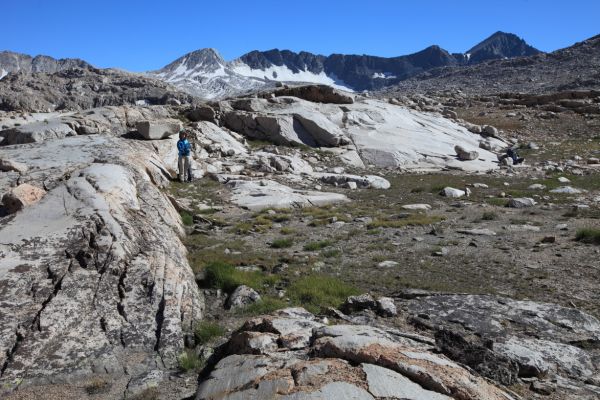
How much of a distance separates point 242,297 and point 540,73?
129 meters

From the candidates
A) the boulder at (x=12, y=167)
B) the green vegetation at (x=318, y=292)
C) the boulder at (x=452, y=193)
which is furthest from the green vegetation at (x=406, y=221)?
the boulder at (x=12, y=167)

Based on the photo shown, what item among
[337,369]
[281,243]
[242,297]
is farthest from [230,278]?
[337,369]

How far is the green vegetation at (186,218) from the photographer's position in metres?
14.8

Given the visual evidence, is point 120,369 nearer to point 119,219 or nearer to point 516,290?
point 119,219

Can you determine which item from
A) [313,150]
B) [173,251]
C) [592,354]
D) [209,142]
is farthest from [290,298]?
[313,150]

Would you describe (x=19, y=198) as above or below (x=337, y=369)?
above

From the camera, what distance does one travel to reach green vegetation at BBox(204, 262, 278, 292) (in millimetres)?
9680

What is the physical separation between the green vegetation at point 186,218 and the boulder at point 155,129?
918cm

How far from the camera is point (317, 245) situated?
1323cm

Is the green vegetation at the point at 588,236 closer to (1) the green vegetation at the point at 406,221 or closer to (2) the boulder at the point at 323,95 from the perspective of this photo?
(1) the green vegetation at the point at 406,221

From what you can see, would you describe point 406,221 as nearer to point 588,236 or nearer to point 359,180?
point 588,236

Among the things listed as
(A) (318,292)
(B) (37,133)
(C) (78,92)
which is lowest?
(A) (318,292)

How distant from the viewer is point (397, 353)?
5.32 metres

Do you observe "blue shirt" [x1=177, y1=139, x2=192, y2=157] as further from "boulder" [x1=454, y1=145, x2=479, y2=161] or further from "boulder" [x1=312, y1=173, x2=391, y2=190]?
"boulder" [x1=454, y1=145, x2=479, y2=161]
